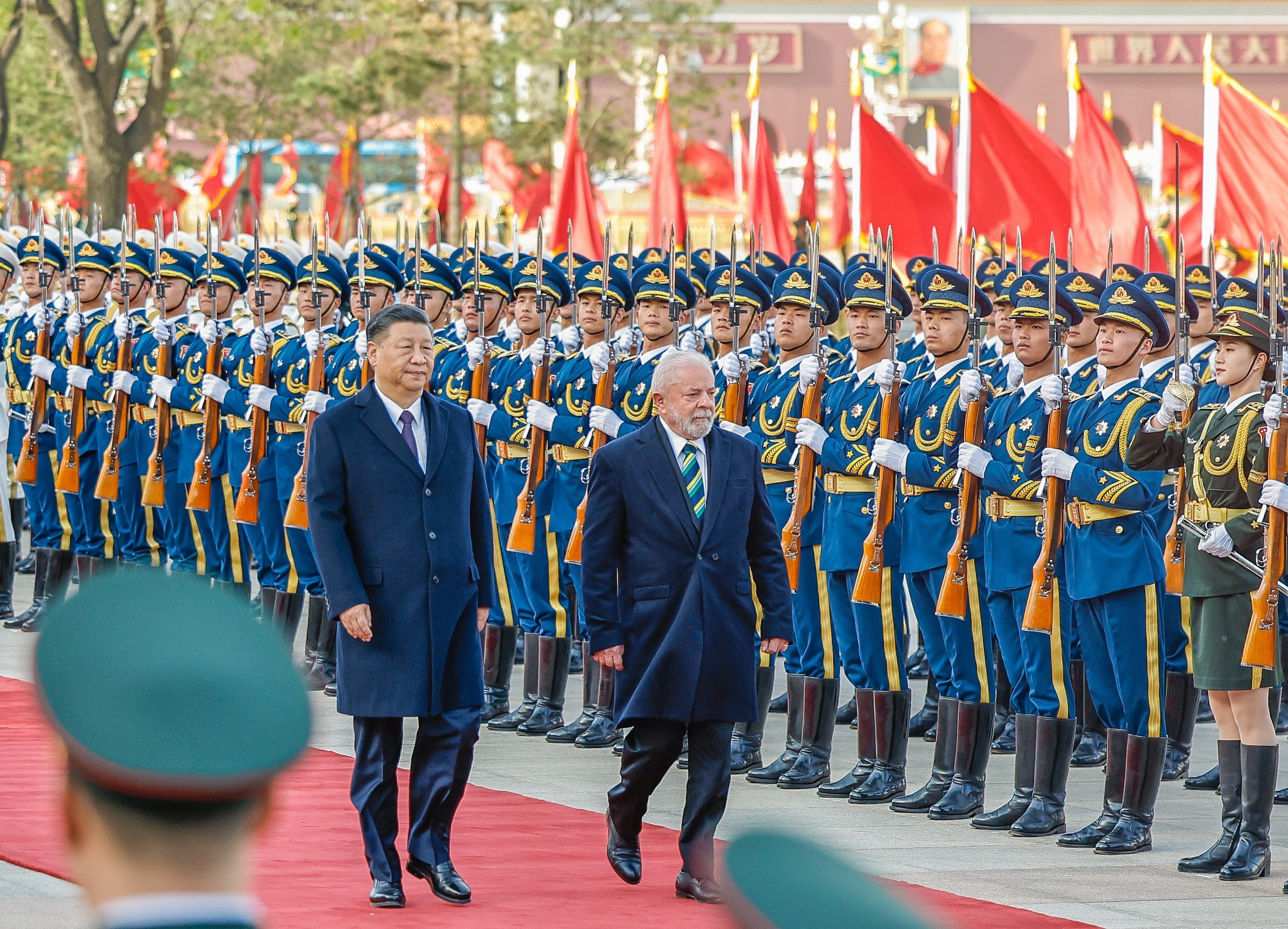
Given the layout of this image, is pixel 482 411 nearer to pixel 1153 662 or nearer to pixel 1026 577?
pixel 1026 577

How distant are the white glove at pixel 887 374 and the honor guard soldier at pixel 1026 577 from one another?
0.34 m

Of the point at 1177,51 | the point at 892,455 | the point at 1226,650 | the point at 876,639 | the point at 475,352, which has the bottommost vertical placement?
the point at 876,639

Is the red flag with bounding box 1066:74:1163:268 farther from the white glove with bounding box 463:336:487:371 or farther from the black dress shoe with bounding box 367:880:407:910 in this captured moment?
the black dress shoe with bounding box 367:880:407:910

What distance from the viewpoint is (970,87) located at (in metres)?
13.6

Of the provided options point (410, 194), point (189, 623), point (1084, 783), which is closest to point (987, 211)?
point (1084, 783)

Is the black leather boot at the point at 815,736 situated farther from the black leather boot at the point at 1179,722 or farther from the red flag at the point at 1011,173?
the red flag at the point at 1011,173

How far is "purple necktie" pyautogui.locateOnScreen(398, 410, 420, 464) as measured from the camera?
5.45 meters

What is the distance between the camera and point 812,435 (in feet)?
23.8

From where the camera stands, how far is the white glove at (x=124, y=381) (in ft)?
33.3

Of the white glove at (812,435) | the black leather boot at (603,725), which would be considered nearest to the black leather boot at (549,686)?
the black leather boot at (603,725)

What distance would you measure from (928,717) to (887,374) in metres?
1.93

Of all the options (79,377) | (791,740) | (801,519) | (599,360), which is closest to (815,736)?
(791,740)

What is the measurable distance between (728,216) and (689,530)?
28.1 m

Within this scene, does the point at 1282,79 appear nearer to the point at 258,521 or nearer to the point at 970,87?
the point at 970,87
